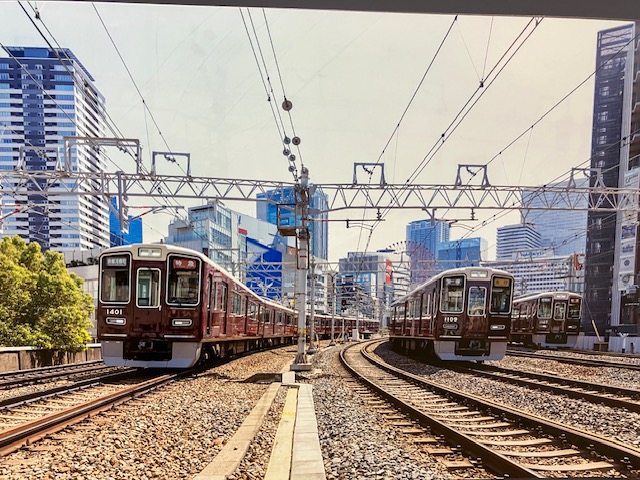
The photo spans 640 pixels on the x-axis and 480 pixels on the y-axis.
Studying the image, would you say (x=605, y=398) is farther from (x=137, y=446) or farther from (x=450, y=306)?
(x=137, y=446)

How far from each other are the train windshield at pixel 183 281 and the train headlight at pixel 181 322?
0.35 m

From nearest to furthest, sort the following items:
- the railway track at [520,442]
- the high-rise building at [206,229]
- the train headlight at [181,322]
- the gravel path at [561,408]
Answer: the railway track at [520,442] → the gravel path at [561,408] → the train headlight at [181,322] → the high-rise building at [206,229]

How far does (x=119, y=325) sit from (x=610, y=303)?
81.1 ft

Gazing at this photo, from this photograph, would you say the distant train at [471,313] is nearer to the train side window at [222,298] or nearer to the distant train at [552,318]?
the train side window at [222,298]

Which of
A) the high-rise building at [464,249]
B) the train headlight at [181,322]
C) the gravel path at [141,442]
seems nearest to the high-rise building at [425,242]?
the high-rise building at [464,249]

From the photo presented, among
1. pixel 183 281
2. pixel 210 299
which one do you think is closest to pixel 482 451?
pixel 183 281

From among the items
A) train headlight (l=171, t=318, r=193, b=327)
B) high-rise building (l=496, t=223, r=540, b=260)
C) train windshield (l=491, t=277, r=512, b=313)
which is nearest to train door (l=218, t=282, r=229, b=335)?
train headlight (l=171, t=318, r=193, b=327)

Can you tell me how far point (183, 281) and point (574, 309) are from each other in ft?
66.4

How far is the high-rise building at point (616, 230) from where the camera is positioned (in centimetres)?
1277

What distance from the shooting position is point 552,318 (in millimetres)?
23125

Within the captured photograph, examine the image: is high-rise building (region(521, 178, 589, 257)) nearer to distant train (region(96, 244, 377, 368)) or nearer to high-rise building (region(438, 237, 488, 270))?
high-rise building (region(438, 237, 488, 270))

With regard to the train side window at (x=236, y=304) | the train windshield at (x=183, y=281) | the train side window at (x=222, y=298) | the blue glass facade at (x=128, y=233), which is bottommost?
the train side window at (x=236, y=304)

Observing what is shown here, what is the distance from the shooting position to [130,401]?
6875 millimetres

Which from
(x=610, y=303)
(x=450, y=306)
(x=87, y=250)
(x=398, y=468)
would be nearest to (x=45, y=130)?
(x=87, y=250)
